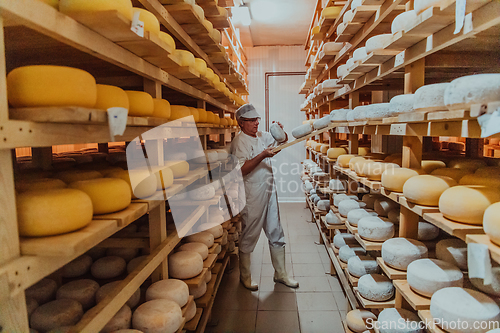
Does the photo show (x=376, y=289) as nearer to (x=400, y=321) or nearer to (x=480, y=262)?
(x=400, y=321)

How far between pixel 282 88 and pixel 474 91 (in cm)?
686

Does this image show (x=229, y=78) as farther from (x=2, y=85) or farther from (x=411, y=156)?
(x=2, y=85)

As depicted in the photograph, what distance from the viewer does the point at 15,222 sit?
0.89m

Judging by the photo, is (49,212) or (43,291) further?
(43,291)

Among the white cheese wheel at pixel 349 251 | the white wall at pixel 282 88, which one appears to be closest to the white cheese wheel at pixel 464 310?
the white cheese wheel at pixel 349 251

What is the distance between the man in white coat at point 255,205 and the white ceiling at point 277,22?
112 inches

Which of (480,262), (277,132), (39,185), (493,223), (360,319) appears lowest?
(360,319)

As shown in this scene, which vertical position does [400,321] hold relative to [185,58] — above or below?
below

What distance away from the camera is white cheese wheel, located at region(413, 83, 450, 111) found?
51.0 inches

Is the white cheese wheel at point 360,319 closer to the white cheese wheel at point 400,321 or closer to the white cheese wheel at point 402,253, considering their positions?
the white cheese wheel at point 400,321

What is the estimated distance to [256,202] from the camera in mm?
3414

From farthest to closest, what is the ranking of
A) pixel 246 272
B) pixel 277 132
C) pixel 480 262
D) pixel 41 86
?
pixel 277 132 → pixel 246 272 → pixel 480 262 → pixel 41 86

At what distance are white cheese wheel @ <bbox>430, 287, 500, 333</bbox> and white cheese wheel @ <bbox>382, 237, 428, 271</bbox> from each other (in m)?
0.40

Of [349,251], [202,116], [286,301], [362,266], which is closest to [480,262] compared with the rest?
[362,266]
